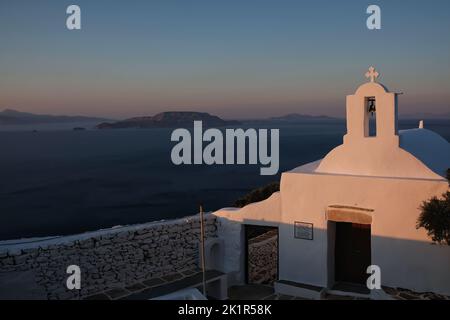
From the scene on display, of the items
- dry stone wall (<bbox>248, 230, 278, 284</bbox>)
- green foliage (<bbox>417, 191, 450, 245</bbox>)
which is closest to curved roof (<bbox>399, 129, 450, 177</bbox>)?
green foliage (<bbox>417, 191, 450, 245</bbox>)

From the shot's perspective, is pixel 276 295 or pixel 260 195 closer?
pixel 276 295

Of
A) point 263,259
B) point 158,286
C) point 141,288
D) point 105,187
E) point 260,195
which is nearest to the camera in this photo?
point 141,288

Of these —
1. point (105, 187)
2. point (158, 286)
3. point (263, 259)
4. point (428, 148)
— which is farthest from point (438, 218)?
point (105, 187)

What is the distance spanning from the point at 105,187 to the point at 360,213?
51967mm

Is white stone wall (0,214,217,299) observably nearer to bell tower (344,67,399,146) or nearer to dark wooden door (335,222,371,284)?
dark wooden door (335,222,371,284)

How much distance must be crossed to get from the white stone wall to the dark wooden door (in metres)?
3.30

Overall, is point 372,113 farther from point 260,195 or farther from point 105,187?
point 105,187

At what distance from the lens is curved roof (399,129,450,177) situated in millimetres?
9648

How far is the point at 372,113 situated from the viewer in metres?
10.2

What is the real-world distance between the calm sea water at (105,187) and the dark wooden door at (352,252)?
19.7m

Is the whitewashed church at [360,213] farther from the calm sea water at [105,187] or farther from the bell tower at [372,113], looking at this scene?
the calm sea water at [105,187]

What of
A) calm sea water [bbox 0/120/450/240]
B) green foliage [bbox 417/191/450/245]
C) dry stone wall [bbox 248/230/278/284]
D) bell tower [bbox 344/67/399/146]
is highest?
bell tower [bbox 344/67/399/146]

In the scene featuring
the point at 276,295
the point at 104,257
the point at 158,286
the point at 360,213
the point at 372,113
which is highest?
the point at 372,113

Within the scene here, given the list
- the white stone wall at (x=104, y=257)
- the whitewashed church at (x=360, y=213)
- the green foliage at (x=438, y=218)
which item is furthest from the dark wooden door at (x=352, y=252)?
the white stone wall at (x=104, y=257)
